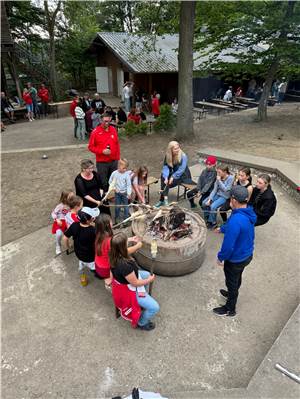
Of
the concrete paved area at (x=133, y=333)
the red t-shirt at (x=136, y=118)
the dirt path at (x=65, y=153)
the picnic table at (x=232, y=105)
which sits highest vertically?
the red t-shirt at (x=136, y=118)

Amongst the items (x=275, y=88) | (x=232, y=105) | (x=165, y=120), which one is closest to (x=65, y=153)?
(x=165, y=120)

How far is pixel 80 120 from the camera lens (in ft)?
38.5

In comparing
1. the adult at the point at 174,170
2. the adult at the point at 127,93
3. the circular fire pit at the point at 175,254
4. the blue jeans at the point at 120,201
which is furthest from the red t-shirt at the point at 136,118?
the circular fire pit at the point at 175,254

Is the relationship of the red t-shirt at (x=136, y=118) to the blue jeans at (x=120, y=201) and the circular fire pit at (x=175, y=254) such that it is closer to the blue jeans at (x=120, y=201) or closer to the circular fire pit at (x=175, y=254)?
the blue jeans at (x=120, y=201)

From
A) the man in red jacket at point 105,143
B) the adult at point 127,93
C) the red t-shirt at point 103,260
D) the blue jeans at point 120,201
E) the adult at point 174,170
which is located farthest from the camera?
the adult at point 127,93

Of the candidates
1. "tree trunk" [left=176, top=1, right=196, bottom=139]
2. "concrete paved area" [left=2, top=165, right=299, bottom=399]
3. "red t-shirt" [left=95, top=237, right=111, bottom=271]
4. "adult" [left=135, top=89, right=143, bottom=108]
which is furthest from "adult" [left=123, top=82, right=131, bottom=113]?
"red t-shirt" [left=95, top=237, right=111, bottom=271]

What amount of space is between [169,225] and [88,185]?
1698 mm

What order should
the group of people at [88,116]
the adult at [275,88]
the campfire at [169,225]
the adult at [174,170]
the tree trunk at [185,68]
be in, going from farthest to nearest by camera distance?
the adult at [275,88]
the group of people at [88,116]
the tree trunk at [185,68]
the adult at [174,170]
the campfire at [169,225]

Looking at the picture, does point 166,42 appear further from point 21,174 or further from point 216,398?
point 216,398

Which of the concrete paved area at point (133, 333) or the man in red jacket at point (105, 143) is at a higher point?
the man in red jacket at point (105, 143)

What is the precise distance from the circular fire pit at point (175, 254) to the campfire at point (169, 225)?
77 mm

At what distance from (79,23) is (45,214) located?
22.3 metres

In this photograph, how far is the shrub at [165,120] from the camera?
12.0m

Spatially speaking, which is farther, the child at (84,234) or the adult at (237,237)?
the child at (84,234)
